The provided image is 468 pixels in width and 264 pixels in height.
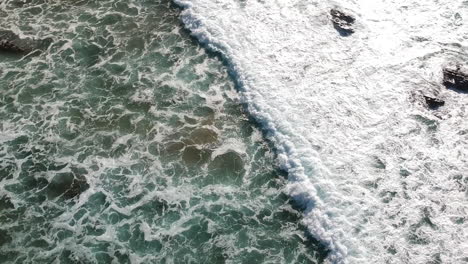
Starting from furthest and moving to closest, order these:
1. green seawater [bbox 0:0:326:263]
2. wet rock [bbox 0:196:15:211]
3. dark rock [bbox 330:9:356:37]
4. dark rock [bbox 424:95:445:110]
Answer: dark rock [bbox 330:9:356:37]
dark rock [bbox 424:95:445:110]
wet rock [bbox 0:196:15:211]
green seawater [bbox 0:0:326:263]

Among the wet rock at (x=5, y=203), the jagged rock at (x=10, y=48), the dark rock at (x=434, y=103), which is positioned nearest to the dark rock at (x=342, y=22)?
the dark rock at (x=434, y=103)

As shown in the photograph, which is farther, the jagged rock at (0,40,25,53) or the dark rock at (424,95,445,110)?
the jagged rock at (0,40,25,53)

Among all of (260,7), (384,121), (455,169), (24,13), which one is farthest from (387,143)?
(24,13)

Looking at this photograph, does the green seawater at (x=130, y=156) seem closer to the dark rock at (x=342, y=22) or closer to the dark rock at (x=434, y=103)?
the dark rock at (x=342, y=22)

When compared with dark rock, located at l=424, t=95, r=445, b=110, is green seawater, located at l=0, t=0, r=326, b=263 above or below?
below

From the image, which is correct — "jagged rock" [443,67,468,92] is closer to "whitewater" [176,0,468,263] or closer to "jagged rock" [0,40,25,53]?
"whitewater" [176,0,468,263]

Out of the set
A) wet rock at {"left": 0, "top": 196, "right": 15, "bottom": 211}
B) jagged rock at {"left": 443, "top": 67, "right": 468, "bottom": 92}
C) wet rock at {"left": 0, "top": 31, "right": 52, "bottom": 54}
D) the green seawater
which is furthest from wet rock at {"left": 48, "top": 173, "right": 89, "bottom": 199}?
jagged rock at {"left": 443, "top": 67, "right": 468, "bottom": 92}

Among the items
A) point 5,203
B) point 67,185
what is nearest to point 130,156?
point 67,185
